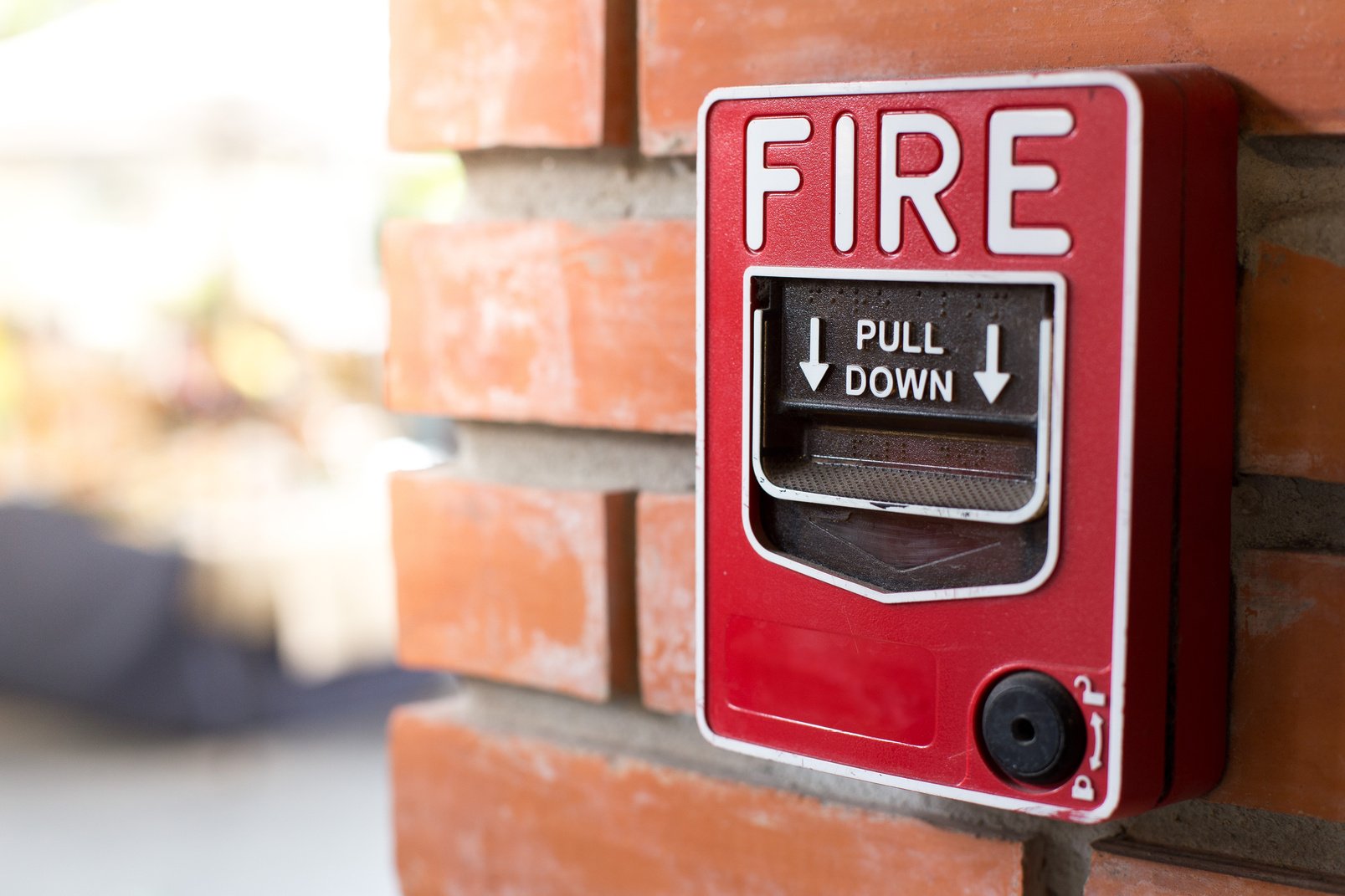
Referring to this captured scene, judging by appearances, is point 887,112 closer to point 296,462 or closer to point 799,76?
point 799,76

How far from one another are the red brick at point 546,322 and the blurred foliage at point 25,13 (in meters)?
7.82

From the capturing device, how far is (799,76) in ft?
1.82

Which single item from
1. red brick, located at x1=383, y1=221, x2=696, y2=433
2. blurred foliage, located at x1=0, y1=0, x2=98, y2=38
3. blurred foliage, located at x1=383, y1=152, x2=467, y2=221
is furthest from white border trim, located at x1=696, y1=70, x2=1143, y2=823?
blurred foliage, located at x1=0, y1=0, x2=98, y2=38

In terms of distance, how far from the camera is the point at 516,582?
0.67m

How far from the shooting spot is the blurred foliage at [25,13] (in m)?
7.57

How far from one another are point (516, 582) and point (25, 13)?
8.09m

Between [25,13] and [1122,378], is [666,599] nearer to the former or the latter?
[1122,378]

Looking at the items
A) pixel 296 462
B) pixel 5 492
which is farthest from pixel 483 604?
pixel 296 462

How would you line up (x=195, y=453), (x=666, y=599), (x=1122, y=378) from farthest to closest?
(x=195, y=453)
(x=666, y=599)
(x=1122, y=378)

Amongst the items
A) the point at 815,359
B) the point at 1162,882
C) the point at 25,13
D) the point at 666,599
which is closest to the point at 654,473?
the point at 666,599

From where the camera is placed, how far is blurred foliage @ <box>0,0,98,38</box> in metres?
7.57

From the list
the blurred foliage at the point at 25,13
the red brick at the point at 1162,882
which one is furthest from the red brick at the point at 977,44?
the blurred foliage at the point at 25,13

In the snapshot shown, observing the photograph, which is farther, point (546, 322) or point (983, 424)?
point (546, 322)

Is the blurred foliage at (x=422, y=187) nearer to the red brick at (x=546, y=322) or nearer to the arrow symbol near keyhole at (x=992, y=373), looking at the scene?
the red brick at (x=546, y=322)
